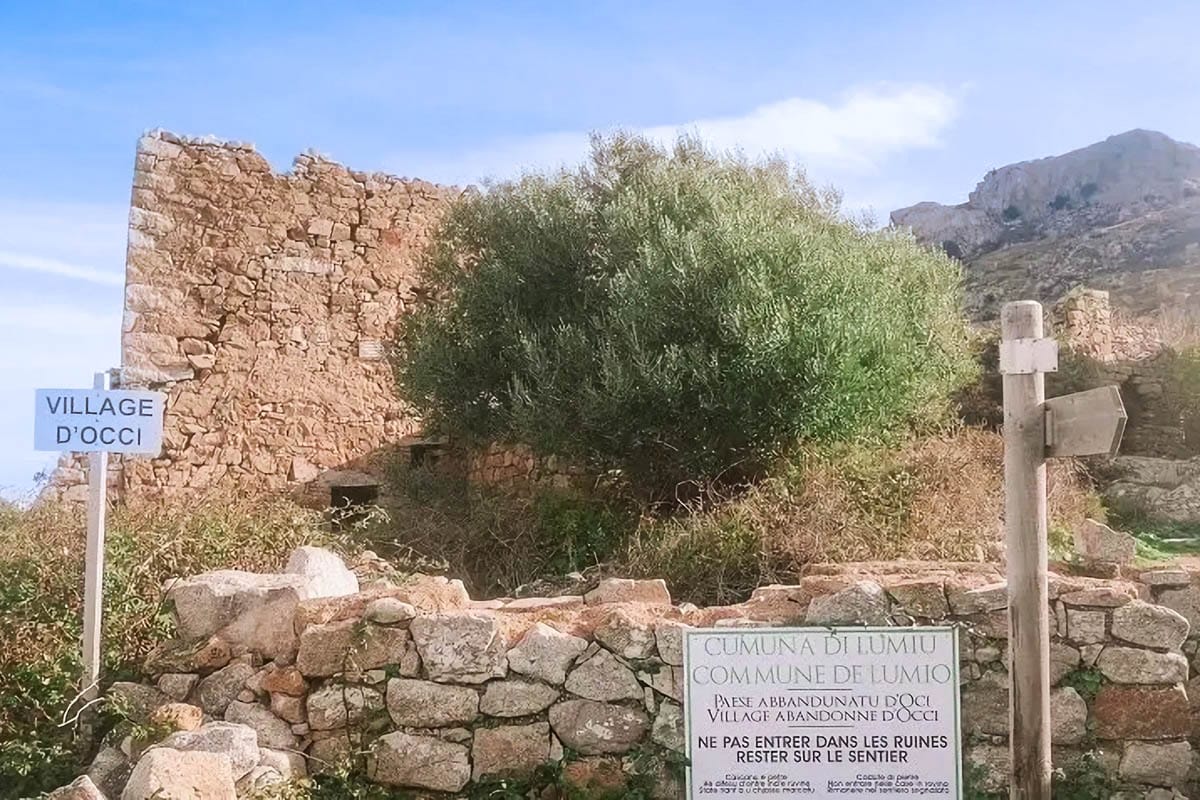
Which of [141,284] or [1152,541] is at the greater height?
[141,284]

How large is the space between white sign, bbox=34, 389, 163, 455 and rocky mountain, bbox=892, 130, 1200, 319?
49.2 feet

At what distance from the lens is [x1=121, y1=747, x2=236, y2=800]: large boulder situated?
172 inches

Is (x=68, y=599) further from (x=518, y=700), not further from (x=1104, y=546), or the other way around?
(x=1104, y=546)

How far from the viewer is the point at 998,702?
525 cm

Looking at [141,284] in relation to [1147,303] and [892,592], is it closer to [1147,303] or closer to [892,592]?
[892,592]

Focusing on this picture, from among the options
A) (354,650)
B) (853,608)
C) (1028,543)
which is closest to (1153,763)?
(1028,543)

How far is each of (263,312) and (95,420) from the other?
19.0 ft

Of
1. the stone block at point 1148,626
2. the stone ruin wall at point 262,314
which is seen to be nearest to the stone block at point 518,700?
the stone block at point 1148,626

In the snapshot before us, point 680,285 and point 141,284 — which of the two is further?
point 141,284

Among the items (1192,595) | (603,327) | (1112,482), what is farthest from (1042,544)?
(1112,482)

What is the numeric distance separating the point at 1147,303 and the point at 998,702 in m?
17.2

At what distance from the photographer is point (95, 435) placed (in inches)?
226

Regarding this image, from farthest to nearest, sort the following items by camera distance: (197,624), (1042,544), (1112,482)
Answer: (1112,482) → (197,624) → (1042,544)

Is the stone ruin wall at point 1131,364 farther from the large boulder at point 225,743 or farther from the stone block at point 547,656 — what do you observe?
the large boulder at point 225,743
